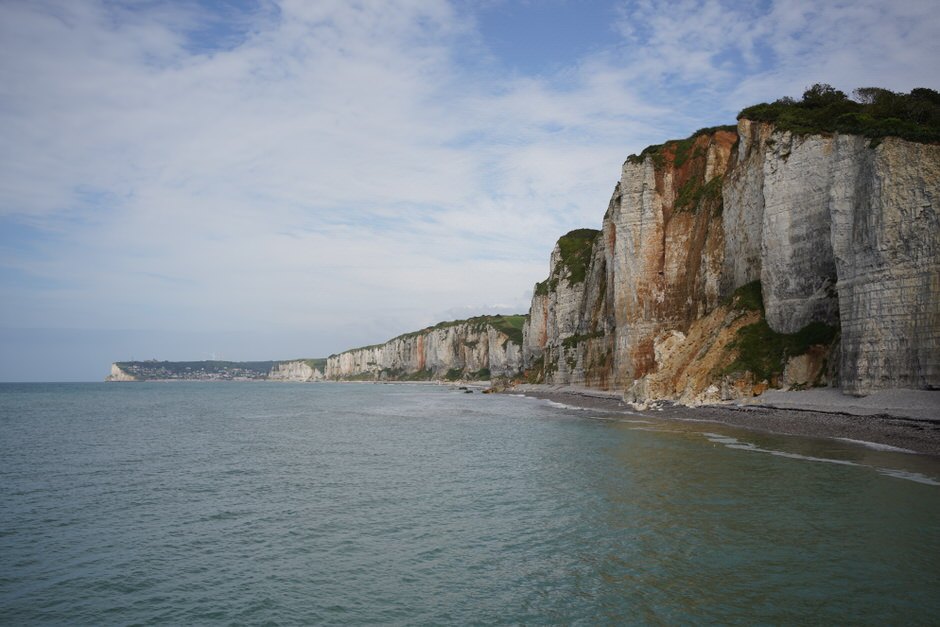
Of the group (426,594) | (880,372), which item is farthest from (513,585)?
(880,372)

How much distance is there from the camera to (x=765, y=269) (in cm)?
4672

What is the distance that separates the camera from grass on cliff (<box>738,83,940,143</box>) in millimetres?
34188

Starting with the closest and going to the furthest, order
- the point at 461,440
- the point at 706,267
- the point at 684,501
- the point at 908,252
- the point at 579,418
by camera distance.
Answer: the point at 684,501 < the point at 908,252 < the point at 461,440 < the point at 579,418 < the point at 706,267

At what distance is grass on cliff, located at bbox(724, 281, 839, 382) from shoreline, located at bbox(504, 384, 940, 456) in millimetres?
2681

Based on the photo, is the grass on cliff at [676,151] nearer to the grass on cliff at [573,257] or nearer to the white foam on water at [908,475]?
the grass on cliff at [573,257]

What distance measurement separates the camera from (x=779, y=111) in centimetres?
4931

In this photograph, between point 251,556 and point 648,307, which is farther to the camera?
point 648,307

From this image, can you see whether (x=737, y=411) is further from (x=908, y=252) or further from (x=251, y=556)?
(x=251, y=556)

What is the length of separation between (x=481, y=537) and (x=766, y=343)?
121 feet

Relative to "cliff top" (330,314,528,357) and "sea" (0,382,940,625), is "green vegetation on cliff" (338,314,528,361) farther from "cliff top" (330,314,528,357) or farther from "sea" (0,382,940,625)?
"sea" (0,382,940,625)

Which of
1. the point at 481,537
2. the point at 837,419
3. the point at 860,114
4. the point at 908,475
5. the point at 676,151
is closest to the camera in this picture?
the point at 481,537

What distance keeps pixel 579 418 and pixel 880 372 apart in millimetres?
21416

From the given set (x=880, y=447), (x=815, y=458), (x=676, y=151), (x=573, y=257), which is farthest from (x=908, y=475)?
(x=573, y=257)

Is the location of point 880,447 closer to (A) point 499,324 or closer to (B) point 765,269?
(B) point 765,269
